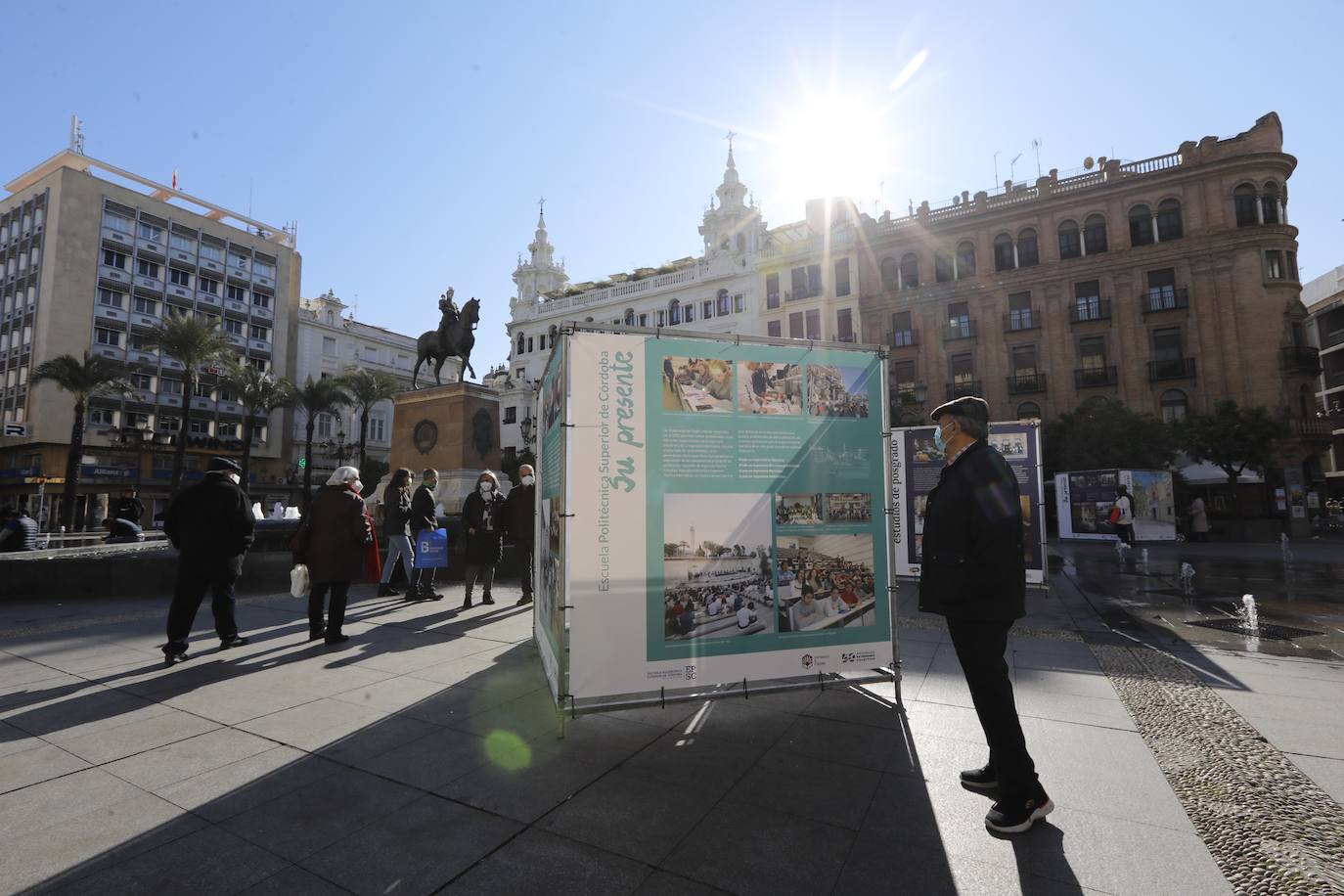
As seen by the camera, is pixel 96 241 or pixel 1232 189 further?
pixel 96 241

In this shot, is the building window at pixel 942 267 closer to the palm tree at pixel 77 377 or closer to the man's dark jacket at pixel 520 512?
the man's dark jacket at pixel 520 512

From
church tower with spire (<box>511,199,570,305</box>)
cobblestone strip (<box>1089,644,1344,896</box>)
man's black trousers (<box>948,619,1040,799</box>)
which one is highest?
church tower with spire (<box>511,199,570,305</box>)

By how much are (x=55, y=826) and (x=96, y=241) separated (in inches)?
2316

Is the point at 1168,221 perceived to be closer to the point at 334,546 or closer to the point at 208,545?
the point at 334,546

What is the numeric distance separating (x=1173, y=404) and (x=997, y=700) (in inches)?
1641

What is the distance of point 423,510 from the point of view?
877 cm

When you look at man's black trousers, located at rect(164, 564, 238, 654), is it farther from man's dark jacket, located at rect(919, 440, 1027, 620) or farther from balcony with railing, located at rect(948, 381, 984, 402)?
balcony with railing, located at rect(948, 381, 984, 402)

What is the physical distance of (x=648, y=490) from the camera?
400 cm

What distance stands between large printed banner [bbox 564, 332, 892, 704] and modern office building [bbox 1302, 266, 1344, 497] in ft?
219

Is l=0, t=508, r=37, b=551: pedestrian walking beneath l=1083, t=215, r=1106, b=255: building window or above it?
beneath

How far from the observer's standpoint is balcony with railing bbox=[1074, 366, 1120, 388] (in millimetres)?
35875

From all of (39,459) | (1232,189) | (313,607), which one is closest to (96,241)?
(39,459)

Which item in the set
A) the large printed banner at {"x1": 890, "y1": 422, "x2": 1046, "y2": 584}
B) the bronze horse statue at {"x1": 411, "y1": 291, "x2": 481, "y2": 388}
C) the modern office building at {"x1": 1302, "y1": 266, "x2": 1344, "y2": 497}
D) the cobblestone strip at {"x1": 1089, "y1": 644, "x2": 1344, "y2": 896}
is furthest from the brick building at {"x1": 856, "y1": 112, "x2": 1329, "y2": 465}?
the cobblestone strip at {"x1": 1089, "y1": 644, "x2": 1344, "y2": 896}

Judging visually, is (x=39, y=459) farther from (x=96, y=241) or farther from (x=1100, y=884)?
(x=1100, y=884)
